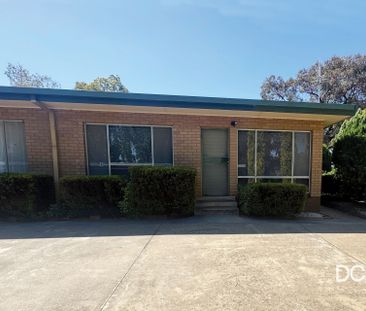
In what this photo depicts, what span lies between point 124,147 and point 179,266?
402 cm

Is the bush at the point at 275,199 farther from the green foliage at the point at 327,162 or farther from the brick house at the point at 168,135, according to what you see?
the green foliage at the point at 327,162

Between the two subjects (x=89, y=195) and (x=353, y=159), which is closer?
(x=89, y=195)

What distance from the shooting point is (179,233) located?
4254 mm

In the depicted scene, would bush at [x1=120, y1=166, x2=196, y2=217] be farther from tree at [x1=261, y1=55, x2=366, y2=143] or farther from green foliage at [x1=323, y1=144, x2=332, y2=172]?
tree at [x1=261, y1=55, x2=366, y2=143]

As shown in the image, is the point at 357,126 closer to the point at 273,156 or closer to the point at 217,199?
the point at 273,156

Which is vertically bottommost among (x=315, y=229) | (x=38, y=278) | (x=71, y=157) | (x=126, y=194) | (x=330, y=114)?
(x=315, y=229)

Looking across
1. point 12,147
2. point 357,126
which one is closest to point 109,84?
point 12,147

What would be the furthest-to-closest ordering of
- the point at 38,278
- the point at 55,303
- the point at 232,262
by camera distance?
the point at 232,262, the point at 38,278, the point at 55,303

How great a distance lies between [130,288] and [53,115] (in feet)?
16.7

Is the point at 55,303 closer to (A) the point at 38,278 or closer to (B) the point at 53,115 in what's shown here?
(A) the point at 38,278

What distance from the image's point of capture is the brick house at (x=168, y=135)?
17.8 feet

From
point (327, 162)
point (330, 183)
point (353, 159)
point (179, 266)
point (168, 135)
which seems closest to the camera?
point (179, 266)

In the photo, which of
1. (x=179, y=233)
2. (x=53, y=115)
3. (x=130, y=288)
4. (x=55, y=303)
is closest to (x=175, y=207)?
(x=179, y=233)

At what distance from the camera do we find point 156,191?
5188 mm
